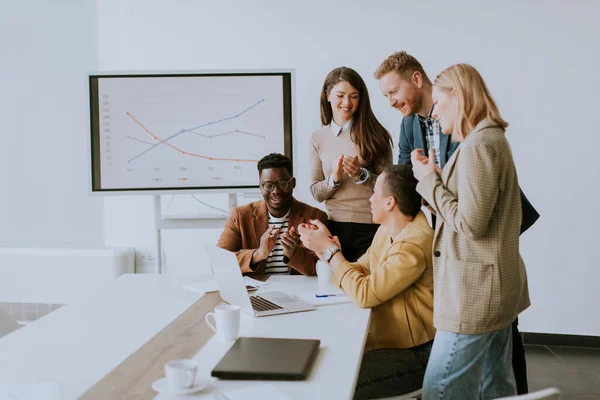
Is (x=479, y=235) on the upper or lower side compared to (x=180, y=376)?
upper

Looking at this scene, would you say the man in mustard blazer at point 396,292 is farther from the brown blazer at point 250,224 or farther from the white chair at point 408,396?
the brown blazer at point 250,224

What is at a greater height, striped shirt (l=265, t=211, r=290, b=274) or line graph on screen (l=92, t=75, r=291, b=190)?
line graph on screen (l=92, t=75, r=291, b=190)

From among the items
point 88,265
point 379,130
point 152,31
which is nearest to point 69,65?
point 152,31

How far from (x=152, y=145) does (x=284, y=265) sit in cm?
110

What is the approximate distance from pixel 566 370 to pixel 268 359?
98.6 inches

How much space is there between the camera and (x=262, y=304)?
6.73 ft

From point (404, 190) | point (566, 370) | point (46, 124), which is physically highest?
point (46, 124)

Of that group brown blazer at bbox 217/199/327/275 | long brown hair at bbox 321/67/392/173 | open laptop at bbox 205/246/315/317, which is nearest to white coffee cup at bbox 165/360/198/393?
open laptop at bbox 205/246/315/317

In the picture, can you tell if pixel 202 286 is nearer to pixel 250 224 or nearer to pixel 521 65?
pixel 250 224

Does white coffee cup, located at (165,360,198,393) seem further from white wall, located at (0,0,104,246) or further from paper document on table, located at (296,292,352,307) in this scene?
white wall, located at (0,0,104,246)

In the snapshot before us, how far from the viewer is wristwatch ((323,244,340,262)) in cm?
215

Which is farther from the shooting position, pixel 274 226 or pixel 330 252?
pixel 274 226

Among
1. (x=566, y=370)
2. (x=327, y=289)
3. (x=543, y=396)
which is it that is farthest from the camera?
(x=566, y=370)

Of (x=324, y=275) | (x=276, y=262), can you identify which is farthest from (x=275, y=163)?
(x=324, y=275)
